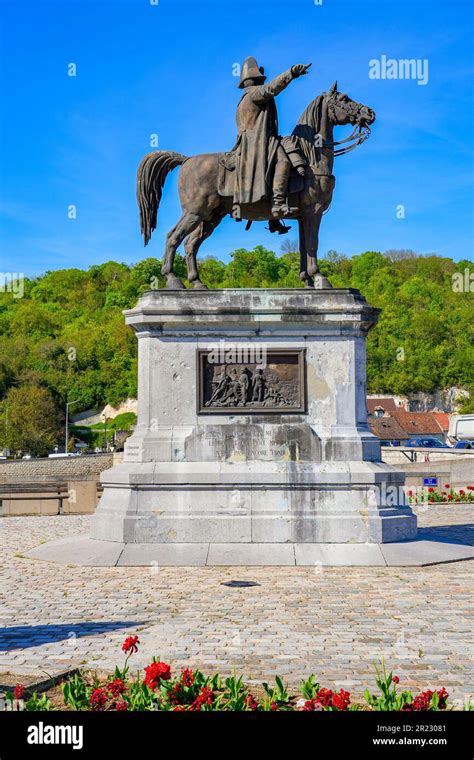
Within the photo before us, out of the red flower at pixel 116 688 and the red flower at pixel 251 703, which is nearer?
the red flower at pixel 251 703

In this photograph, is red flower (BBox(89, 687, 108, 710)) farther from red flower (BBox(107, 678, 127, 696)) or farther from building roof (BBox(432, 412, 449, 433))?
building roof (BBox(432, 412, 449, 433))

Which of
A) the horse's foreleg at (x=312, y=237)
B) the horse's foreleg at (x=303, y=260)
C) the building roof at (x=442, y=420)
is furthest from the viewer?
the building roof at (x=442, y=420)

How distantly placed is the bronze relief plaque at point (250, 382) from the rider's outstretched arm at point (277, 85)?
4295 millimetres

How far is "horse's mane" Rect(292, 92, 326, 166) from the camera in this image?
15.3 m

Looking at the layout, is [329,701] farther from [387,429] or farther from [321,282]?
[387,429]

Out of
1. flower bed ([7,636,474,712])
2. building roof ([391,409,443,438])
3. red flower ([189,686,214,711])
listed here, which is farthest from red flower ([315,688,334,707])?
building roof ([391,409,443,438])

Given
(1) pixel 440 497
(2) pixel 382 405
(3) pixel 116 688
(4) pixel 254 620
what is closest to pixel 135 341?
(2) pixel 382 405

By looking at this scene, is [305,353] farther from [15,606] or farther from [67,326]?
[67,326]

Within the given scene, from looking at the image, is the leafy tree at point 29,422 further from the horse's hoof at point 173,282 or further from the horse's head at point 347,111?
the horse's head at point 347,111

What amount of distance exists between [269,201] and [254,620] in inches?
326

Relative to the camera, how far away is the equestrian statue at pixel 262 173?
49.3 ft

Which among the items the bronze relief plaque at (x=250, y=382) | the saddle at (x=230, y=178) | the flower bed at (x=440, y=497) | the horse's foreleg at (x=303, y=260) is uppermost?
the saddle at (x=230, y=178)

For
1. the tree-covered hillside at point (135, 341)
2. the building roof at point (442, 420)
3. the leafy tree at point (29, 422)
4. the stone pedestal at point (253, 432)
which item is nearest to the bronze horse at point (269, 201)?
the stone pedestal at point (253, 432)

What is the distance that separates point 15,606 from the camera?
9992mm
